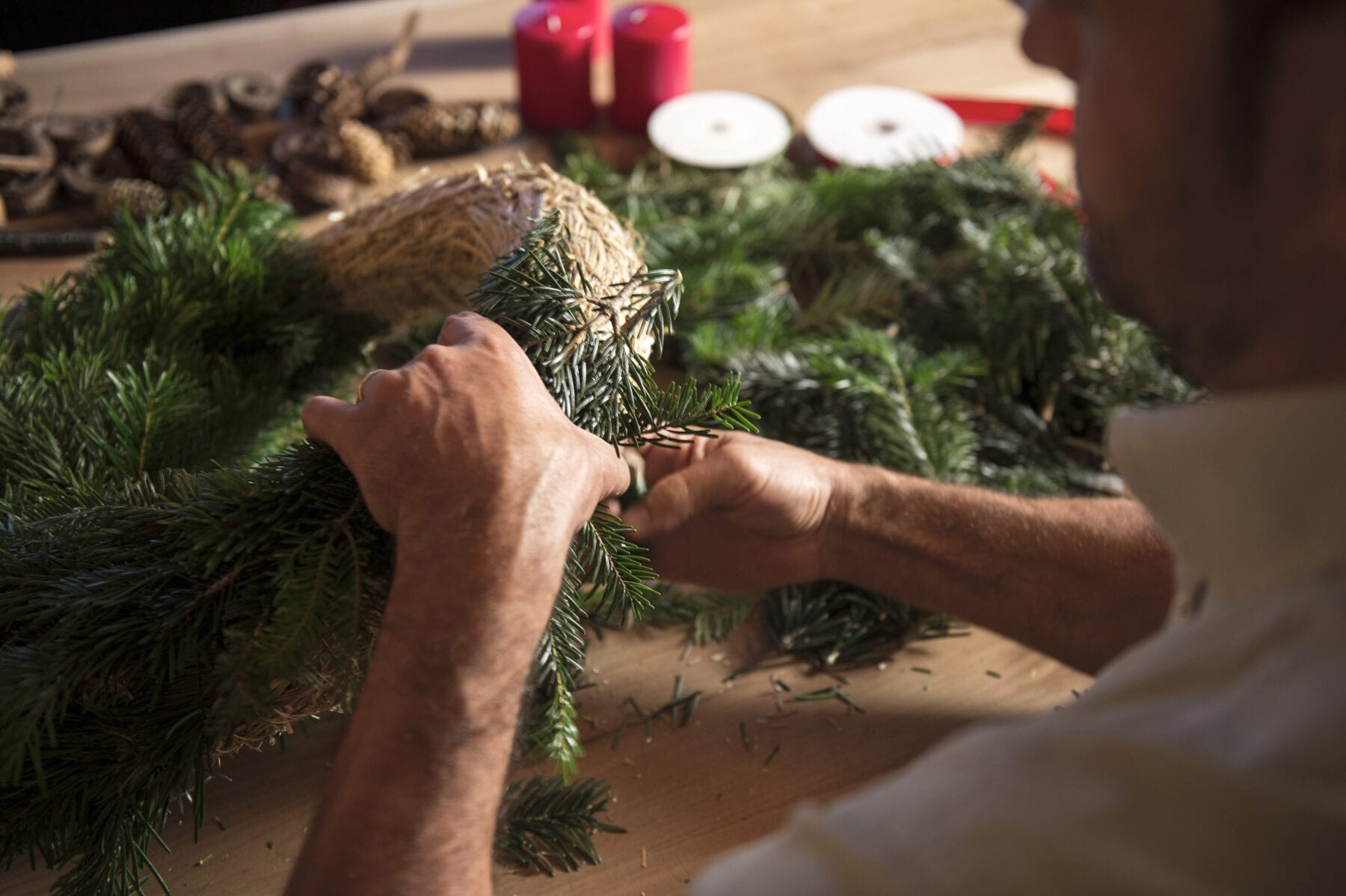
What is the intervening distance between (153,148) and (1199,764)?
4.47 ft

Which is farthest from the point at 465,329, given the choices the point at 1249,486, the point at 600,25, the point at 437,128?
the point at 600,25

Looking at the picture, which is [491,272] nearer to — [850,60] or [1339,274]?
[1339,274]

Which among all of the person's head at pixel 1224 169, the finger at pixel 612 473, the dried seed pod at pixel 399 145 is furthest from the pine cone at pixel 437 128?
the person's head at pixel 1224 169

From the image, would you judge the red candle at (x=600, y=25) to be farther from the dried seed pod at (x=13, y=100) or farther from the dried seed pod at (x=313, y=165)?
the dried seed pod at (x=13, y=100)

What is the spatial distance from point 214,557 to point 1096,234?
49cm

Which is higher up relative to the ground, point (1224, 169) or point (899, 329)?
point (1224, 169)

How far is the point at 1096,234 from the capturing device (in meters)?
0.51

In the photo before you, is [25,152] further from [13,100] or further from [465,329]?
[465,329]

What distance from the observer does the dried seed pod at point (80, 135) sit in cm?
137

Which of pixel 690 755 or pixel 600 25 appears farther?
pixel 600 25

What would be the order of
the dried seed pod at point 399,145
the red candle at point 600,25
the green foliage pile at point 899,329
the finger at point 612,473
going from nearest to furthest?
the finger at point 612,473, the green foliage pile at point 899,329, the dried seed pod at point 399,145, the red candle at point 600,25

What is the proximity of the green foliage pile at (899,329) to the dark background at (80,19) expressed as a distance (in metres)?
0.83

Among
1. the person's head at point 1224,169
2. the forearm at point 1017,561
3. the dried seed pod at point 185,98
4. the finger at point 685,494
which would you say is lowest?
the forearm at point 1017,561

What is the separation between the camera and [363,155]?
1.36 metres
